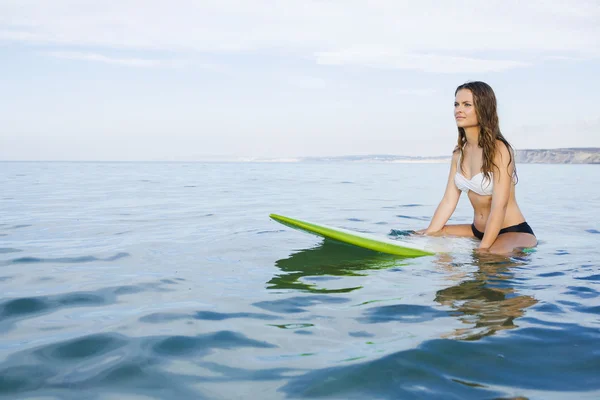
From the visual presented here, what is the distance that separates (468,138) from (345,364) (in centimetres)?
385

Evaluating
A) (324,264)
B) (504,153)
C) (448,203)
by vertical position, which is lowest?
(324,264)

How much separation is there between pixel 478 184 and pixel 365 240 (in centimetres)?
133

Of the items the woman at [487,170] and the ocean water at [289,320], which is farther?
the woman at [487,170]

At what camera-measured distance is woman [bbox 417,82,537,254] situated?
5.52 m

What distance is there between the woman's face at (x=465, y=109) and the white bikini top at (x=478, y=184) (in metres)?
0.56

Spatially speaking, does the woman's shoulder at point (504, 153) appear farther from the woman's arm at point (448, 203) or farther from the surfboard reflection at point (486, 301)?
the surfboard reflection at point (486, 301)

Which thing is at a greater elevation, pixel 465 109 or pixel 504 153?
pixel 465 109

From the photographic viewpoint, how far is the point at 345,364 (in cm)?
272

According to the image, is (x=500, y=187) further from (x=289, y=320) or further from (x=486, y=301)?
(x=289, y=320)

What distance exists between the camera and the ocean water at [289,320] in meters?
2.54

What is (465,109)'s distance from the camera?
558 cm

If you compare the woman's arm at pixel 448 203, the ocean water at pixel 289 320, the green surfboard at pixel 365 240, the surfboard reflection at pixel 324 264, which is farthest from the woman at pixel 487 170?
the surfboard reflection at pixel 324 264

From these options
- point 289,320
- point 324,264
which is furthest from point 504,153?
point 289,320

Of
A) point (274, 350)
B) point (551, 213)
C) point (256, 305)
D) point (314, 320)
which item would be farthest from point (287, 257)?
point (551, 213)
